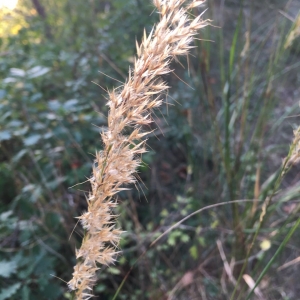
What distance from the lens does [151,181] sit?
186cm

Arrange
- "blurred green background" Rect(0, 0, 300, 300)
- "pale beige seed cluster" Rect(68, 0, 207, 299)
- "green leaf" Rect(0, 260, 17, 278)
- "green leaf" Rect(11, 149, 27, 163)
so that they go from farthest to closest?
"green leaf" Rect(11, 149, 27, 163), "blurred green background" Rect(0, 0, 300, 300), "green leaf" Rect(0, 260, 17, 278), "pale beige seed cluster" Rect(68, 0, 207, 299)

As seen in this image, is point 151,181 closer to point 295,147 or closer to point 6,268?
point 6,268

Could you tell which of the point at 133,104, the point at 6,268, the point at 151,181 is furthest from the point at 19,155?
the point at 133,104

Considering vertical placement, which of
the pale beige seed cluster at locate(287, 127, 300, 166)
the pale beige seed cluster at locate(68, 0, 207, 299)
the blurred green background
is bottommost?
the blurred green background

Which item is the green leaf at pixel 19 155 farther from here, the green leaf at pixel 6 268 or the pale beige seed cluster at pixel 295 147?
the pale beige seed cluster at pixel 295 147

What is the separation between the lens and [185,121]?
1.96 meters

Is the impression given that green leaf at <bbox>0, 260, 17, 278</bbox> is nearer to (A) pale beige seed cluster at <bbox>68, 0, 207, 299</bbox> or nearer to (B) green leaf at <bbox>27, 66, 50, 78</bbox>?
(A) pale beige seed cluster at <bbox>68, 0, 207, 299</bbox>

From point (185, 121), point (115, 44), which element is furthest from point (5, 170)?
point (115, 44)

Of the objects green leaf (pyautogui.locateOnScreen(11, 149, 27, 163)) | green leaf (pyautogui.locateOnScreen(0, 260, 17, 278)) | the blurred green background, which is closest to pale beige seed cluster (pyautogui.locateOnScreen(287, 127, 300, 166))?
the blurred green background

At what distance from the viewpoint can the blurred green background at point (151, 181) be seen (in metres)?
1.17

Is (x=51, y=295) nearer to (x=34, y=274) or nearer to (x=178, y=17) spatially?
(x=34, y=274)

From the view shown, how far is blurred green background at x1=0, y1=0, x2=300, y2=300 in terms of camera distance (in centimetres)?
117

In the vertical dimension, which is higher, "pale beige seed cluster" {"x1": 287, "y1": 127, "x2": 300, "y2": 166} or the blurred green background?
"pale beige seed cluster" {"x1": 287, "y1": 127, "x2": 300, "y2": 166}

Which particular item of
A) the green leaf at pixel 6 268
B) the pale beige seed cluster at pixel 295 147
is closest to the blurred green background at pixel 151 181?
the green leaf at pixel 6 268
